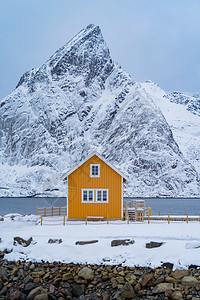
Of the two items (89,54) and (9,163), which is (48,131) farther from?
(89,54)

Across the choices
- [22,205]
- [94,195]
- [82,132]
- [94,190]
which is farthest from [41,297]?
[82,132]

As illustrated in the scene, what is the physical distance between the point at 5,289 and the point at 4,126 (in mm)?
167646

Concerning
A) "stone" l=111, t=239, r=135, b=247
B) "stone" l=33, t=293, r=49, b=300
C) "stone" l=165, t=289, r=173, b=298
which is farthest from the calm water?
"stone" l=33, t=293, r=49, b=300

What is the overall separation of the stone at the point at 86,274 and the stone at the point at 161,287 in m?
3.58

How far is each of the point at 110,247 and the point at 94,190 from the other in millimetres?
10189

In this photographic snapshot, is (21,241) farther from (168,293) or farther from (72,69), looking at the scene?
(72,69)

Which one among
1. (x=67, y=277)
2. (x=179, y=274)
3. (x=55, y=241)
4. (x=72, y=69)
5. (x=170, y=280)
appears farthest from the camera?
(x=72, y=69)

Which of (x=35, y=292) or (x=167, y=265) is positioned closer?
(x=35, y=292)

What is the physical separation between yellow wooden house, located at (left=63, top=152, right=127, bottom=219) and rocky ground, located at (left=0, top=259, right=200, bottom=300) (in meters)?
11.1

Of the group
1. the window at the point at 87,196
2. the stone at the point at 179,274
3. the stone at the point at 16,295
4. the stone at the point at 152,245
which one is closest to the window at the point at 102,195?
the window at the point at 87,196

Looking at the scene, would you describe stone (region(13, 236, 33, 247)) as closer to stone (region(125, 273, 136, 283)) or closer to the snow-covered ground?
the snow-covered ground

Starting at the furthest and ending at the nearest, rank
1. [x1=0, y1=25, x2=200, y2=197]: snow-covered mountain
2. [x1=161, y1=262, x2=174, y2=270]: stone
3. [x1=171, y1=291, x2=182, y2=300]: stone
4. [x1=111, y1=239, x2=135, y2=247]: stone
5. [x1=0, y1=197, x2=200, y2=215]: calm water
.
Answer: [x1=0, y1=25, x2=200, y2=197]: snow-covered mountain, [x1=0, y1=197, x2=200, y2=215]: calm water, [x1=111, y1=239, x2=135, y2=247]: stone, [x1=161, y1=262, x2=174, y2=270]: stone, [x1=171, y1=291, x2=182, y2=300]: stone

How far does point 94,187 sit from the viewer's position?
97.8 ft

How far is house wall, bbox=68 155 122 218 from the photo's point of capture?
29484mm
